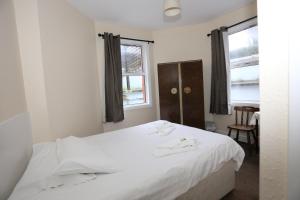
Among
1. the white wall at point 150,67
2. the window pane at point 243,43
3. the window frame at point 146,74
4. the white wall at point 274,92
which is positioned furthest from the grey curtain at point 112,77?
the white wall at point 274,92

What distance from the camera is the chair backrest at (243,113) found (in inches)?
117

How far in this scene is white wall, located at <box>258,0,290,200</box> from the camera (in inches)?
21.7

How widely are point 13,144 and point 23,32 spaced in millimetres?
1547

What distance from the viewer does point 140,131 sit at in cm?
225

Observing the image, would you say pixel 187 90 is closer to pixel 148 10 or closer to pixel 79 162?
pixel 148 10

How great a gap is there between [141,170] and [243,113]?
2.63 metres

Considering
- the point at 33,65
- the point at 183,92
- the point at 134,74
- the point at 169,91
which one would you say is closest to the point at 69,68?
the point at 33,65

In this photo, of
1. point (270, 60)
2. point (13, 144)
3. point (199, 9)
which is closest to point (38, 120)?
point (13, 144)

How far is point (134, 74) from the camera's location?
3.85 meters

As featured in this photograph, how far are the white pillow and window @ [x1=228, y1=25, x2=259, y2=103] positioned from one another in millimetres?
2849

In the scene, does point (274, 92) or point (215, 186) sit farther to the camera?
point (215, 186)

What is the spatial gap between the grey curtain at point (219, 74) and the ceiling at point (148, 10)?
16.1 inches

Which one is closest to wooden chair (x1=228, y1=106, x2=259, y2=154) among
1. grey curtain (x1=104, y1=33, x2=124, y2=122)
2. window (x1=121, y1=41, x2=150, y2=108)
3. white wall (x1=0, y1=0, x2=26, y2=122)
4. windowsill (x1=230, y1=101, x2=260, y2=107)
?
windowsill (x1=230, y1=101, x2=260, y2=107)

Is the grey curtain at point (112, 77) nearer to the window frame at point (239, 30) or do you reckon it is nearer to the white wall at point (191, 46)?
the white wall at point (191, 46)
